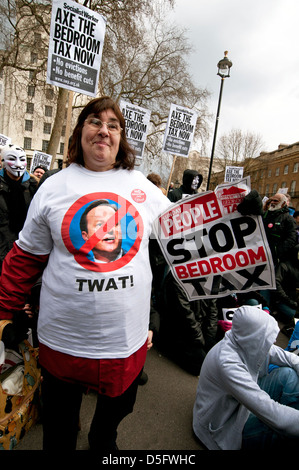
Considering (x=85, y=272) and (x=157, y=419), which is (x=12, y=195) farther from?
(x=157, y=419)

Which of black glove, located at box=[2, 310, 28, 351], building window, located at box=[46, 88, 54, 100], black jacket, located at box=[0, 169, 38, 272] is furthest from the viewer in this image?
building window, located at box=[46, 88, 54, 100]

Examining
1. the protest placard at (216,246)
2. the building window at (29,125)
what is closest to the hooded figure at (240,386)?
the protest placard at (216,246)

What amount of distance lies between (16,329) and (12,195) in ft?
6.66

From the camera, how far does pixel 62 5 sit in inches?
122

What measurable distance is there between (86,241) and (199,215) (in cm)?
67

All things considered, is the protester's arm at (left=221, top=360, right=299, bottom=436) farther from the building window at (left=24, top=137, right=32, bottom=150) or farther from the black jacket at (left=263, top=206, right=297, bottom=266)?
the building window at (left=24, top=137, right=32, bottom=150)

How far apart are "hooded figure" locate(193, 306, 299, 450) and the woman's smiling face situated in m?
1.20

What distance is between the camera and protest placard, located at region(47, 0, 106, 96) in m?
3.08

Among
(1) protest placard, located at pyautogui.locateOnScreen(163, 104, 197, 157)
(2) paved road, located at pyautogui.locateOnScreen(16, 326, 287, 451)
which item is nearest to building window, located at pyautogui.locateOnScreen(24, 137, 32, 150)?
(1) protest placard, located at pyautogui.locateOnScreen(163, 104, 197, 157)

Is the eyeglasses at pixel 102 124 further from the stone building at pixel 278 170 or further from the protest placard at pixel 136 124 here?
the stone building at pixel 278 170

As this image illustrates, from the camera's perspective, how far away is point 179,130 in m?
5.81

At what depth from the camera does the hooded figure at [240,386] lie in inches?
58.4

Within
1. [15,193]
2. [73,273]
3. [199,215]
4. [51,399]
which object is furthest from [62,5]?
[51,399]
